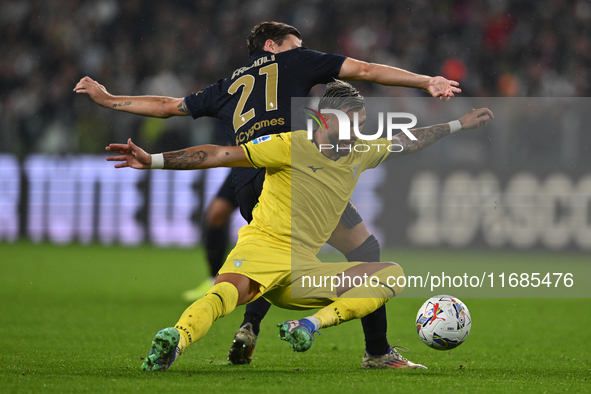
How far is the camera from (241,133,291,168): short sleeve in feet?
11.3

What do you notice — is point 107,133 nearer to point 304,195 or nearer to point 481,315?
point 481,315

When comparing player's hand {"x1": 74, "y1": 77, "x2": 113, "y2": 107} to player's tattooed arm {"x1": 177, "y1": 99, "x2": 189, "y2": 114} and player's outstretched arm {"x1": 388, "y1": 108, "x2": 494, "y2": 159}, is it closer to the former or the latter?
player's tattooed arm {"x1": 177, "y1": 99, "x2": 189, "y2": 114}

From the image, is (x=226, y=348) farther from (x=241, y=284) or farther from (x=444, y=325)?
(x=444, y=325)

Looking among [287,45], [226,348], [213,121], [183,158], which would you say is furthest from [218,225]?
[213,121]

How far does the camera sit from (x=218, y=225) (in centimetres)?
629

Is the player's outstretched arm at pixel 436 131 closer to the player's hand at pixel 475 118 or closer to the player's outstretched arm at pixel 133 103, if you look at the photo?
the player's hand at pixel 475 118

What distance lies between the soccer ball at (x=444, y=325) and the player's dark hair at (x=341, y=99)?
44.9 inches

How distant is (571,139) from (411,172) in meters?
2.41

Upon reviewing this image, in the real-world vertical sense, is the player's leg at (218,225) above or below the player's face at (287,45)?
below

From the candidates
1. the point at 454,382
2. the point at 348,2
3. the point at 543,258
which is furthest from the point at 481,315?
the point at 348,2

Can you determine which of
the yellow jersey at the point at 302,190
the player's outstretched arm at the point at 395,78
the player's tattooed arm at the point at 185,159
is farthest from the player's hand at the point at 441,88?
the player's tattooed arm at the point at 185,159

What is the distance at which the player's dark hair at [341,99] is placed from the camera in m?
3.74

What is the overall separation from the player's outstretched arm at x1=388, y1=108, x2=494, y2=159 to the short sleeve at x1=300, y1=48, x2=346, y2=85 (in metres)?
0.50

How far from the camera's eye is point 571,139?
1053 cm
